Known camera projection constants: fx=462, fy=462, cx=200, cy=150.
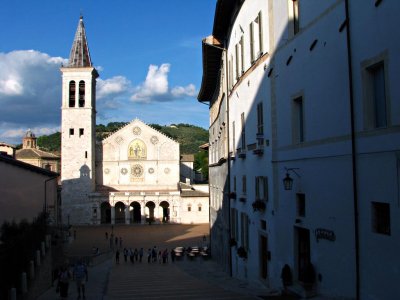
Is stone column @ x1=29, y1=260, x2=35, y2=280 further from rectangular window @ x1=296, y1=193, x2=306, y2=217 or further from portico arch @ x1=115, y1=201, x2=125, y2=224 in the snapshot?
portico arch @ x1=115, y1=201, x2=125, y2=224

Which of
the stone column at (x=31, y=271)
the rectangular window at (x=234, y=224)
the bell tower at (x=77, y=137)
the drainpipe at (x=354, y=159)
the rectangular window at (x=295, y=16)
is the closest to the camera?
the drainpipe at (x=354, y=159)

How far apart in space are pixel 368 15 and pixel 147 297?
37.8 ft

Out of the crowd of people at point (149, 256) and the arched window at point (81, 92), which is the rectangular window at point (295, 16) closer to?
the crowd of people at point (149, 256)

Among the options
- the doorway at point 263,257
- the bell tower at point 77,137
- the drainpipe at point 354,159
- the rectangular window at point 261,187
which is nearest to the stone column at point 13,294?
the doorway at point 263,257

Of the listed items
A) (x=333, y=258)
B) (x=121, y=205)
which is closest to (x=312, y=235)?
(x=333, y=258)

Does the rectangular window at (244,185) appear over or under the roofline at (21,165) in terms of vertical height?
under

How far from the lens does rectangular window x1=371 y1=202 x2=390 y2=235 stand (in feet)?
29.0

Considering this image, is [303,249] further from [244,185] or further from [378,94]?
[244,185]

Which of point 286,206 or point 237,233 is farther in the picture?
point 237,233

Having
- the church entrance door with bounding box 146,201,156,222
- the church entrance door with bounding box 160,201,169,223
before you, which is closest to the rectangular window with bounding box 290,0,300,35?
the church entrance door with bounding box 160,201,169,223

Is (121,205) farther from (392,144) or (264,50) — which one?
(392,144)

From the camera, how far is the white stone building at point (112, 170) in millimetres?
Answer: 65750

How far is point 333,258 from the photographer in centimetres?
1088

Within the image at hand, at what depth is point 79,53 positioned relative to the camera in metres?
68.2
